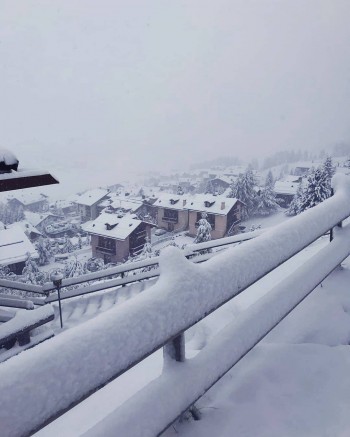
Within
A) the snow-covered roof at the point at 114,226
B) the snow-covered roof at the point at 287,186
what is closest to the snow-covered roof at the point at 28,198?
the snow-covered roof at the point at 114,226

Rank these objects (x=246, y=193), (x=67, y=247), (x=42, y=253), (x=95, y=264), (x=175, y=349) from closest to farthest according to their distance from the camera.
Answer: (x=175, y=349), (x=95, y=264), (x=42, y=253), (x=67, y=247), (x=246, y=193)

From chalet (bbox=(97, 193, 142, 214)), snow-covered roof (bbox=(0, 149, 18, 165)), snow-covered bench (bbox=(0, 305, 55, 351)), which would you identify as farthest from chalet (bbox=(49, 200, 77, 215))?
snow-covered roof (bbox=(0, 149, 18, 165))

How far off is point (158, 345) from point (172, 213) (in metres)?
40.7

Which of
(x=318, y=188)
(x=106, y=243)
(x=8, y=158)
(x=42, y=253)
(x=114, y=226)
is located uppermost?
(x=8, y=158)

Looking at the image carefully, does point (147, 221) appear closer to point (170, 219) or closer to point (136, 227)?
point (170, 219)

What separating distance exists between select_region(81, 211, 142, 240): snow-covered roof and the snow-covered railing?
101 ft

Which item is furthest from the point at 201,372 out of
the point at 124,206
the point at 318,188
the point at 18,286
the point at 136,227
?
the point at 124,206

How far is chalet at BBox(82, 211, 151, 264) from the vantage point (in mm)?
33594

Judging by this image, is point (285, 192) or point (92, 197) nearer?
point (285, 192)

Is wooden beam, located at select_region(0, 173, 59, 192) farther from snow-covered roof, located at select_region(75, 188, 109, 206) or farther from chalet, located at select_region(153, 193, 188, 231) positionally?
snow-covered roof, located at select_region(75, 188, 109, 206)

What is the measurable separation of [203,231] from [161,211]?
15584mm

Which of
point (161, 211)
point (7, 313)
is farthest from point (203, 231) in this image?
point (7, 313)

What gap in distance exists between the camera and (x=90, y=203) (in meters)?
55.2

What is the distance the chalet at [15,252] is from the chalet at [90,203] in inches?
839
